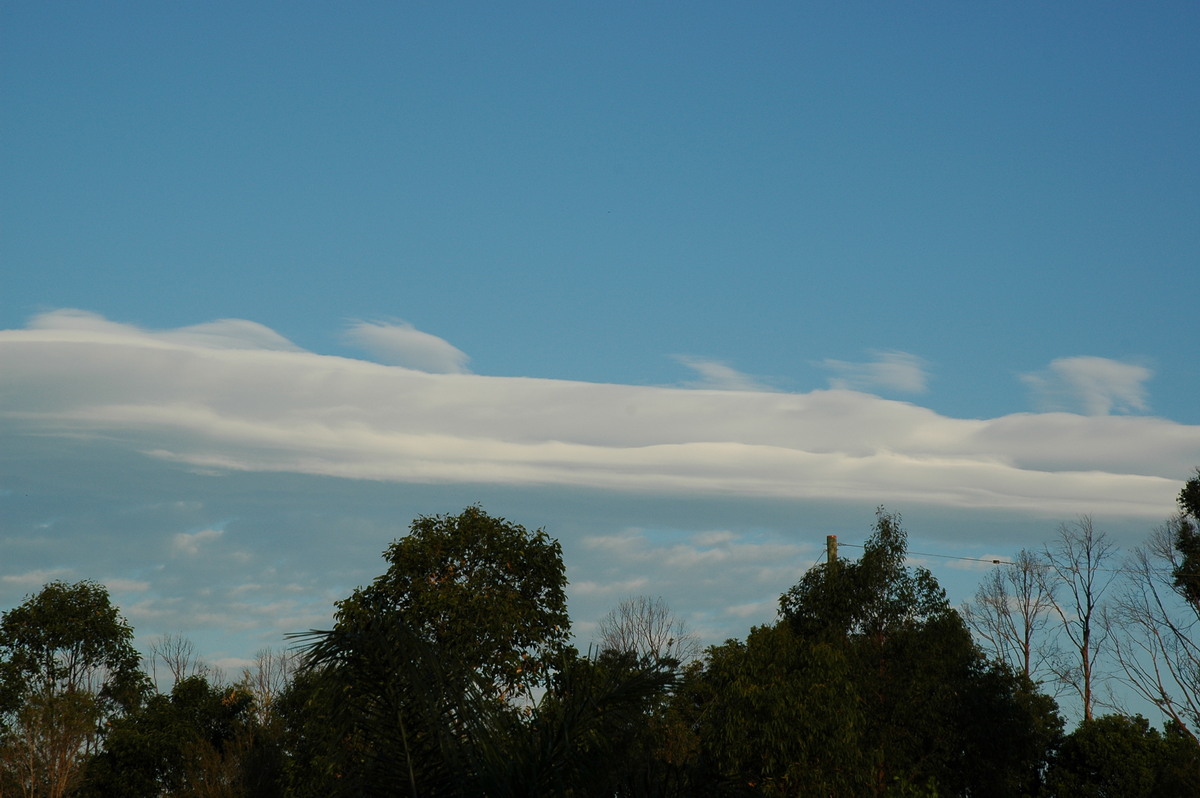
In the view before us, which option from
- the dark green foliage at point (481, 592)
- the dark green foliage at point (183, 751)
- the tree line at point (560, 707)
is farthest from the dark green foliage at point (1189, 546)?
the dark green foliage at point (183, 751)

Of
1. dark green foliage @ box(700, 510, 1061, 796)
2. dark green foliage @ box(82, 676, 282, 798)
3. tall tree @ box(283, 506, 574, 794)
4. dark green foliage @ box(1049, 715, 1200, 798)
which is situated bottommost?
dark green foliage @ box(82, 676, 282, 798)

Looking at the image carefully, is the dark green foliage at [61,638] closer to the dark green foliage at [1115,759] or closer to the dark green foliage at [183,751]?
the dark green foliage at [183,751]

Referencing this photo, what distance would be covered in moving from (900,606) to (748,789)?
2649 cm

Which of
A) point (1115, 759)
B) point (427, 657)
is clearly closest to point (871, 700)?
point (1115, 759)

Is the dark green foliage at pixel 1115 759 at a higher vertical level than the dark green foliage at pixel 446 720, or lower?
lower

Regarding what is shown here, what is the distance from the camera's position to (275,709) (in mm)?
57188

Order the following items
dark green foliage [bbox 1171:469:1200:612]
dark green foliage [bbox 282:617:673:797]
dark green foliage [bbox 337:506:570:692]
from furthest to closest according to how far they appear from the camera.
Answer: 1. dark green foliage [bbox 1171:469:1200:612]
2. dark green foliage [bbox 337:506:570:692]
3. dark green foliage [bbox 282:617:673:797]

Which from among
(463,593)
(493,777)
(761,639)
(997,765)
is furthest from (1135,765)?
(493,777)

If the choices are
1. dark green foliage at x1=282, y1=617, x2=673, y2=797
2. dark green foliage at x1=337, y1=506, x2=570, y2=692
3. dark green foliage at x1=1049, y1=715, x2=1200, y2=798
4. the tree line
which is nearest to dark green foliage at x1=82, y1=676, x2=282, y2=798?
the tree line

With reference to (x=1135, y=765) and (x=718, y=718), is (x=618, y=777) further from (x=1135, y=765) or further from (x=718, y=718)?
(x=1135, y=765)

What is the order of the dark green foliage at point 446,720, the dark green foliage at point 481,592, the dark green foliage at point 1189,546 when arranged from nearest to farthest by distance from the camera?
the dark green foliage at point 446,720 < the dark green foliage at point 481,592 < the dark green foliage at point 1189,546

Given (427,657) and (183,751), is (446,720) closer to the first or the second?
(427,657)

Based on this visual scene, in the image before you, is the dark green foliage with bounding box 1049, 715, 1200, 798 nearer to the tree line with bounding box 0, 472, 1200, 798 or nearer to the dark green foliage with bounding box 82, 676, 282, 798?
the tree line with bounding box 0, 472, 1200, 798

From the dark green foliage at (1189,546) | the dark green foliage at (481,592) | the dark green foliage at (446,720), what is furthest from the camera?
the dark green foliage at (1189,546)
